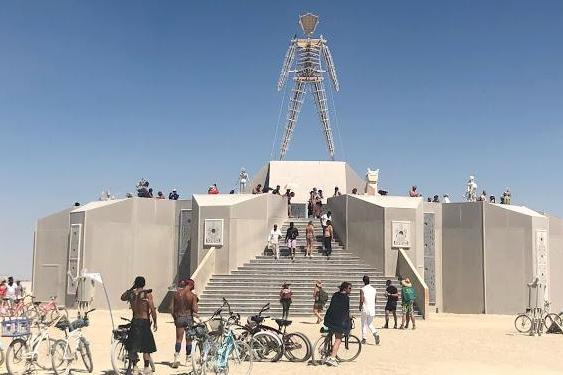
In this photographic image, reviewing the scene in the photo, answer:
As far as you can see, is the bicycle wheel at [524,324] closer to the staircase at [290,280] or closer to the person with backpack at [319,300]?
the staircase at [290,280]

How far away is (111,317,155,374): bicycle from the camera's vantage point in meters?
9.03

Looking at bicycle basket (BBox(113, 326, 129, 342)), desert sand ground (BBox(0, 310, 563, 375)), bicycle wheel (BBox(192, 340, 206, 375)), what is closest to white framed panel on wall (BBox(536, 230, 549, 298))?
desert sand ground (BBox(0, 310, 563, 375))

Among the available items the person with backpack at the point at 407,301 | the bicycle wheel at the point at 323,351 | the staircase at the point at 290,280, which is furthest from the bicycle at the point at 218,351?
the staircase at the point at 290,280

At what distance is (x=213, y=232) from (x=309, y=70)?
18357 millimetres

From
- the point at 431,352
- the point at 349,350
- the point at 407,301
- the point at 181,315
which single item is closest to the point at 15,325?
the point at 181,315

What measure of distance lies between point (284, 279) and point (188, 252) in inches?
204

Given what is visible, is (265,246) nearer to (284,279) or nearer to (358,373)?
(284,279)

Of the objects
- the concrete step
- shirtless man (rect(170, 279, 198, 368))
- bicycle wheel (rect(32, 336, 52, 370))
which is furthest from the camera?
the concrete step

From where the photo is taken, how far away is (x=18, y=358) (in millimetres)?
9477

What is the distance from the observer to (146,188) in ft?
83.4

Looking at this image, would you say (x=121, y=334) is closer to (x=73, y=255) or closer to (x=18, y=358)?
(x=18, y=358)

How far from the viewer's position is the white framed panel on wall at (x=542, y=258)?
2270 cm

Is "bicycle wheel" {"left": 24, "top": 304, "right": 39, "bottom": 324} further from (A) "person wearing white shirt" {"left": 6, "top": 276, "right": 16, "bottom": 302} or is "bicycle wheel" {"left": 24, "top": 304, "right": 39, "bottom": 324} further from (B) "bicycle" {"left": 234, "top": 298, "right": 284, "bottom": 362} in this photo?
(B) "bicycle" {"left": 234, "top": 298, "right": 284, "bottom": 362}

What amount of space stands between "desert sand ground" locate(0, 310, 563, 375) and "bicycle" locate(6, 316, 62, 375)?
44cm
